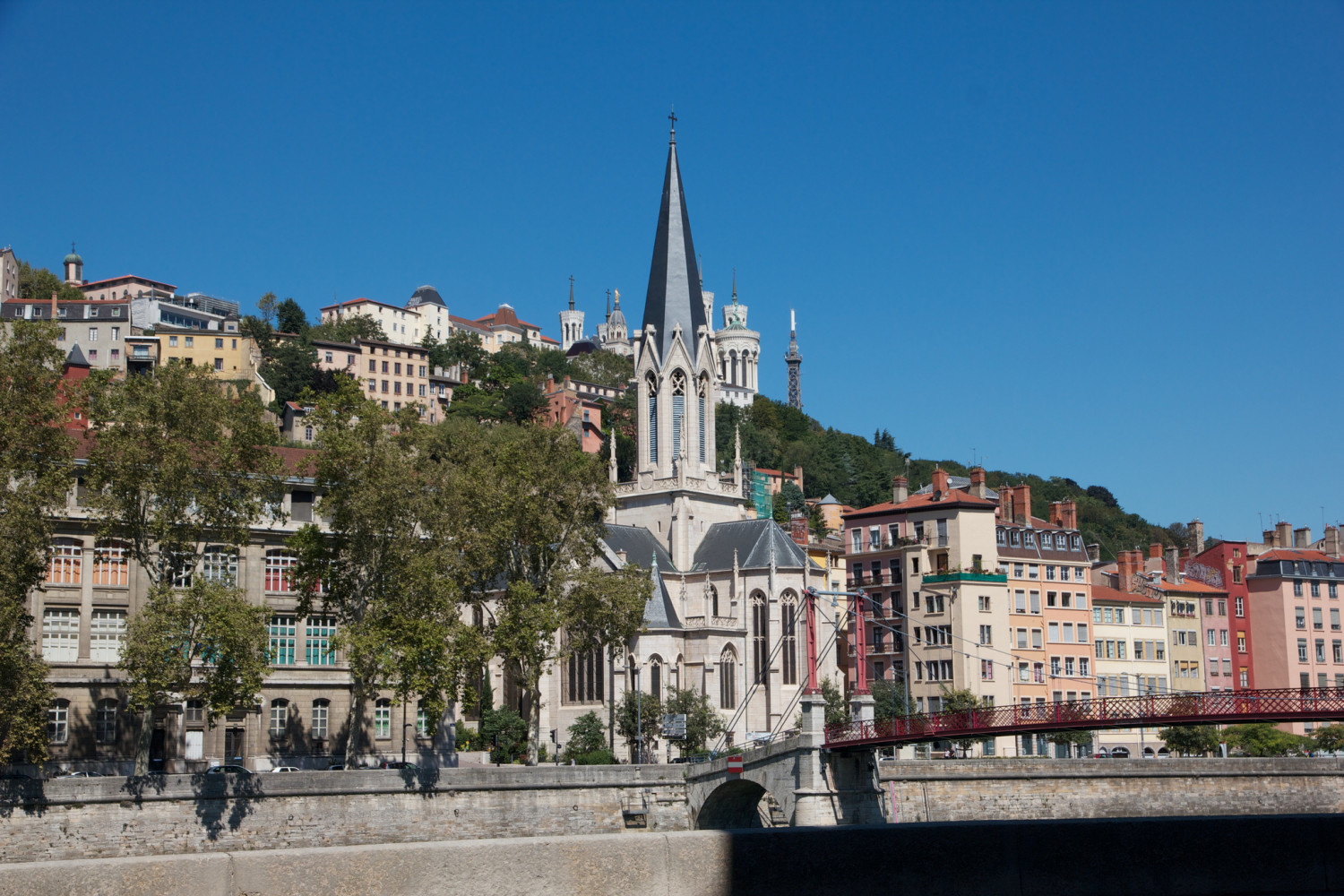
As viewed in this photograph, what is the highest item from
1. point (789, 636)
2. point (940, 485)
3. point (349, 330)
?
point (349, 330)

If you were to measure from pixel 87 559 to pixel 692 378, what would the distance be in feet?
112

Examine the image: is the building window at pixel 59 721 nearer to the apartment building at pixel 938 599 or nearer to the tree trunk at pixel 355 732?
the tree trunk at pixel 355 732

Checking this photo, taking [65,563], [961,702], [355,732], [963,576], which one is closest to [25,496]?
[65,563]

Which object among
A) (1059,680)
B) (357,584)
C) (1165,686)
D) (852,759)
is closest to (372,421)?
(357,584)

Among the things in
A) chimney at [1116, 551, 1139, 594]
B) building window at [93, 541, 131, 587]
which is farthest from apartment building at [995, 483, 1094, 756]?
building window at [93, 541, 131, 587]

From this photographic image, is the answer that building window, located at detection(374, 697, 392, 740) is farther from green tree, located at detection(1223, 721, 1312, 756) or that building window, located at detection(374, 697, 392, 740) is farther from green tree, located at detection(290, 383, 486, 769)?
green tree, located at detection(1223, 721, 1312, 756)

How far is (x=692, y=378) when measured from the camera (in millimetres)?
74688

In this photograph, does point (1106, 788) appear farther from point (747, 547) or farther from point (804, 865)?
point (804, 865)

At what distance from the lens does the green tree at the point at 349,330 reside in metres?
148

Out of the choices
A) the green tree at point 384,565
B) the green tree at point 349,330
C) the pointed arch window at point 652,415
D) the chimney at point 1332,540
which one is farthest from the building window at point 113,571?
the green tree at point 349,330

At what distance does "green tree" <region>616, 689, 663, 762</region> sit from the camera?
60531mm

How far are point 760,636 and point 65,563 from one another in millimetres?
31067

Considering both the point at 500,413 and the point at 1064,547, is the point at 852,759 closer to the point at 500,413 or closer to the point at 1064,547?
the point at 1064,547

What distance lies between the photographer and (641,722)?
6044 cm
